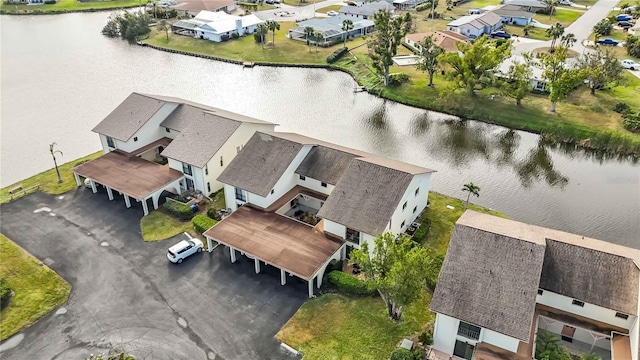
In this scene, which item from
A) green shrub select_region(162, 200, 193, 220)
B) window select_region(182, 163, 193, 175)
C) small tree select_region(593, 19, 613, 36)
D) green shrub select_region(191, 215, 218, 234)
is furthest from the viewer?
small tree select_region(593, 19, 613, 36)

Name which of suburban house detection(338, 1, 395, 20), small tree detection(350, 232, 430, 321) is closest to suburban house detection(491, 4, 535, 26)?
suburban house detection(338, 1, 395, 20)

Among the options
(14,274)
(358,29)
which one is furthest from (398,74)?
(14,274)

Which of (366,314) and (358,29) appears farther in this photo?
(358,29)

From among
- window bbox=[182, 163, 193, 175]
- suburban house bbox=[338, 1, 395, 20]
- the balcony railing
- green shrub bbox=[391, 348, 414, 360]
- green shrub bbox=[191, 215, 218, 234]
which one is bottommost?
green shrub bbox=[391, 348, 414, 360]

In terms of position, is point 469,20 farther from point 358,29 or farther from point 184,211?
point 184,211

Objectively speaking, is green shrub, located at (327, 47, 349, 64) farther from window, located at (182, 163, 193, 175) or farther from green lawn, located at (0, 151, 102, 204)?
green lawn, located at (0, 151, 102, 204)

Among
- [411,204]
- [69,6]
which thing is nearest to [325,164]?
[411,204]

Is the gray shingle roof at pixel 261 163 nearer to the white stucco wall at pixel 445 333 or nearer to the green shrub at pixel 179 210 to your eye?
the green shrub at pixel 179 210
